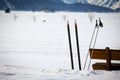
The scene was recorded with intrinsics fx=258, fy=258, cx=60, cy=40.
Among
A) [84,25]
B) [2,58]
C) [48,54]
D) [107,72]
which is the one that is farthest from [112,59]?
[2,58]

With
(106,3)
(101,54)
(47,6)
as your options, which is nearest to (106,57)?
(101,54)

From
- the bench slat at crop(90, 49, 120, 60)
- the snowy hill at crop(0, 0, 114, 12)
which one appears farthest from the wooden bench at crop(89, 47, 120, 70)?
the snowy hill at crop(0, 0, 114, 12)

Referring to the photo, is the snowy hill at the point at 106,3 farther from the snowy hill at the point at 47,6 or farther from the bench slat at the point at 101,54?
the bench slat at the point at 101,54

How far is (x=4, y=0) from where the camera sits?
240 cm

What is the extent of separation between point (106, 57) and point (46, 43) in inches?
21.7

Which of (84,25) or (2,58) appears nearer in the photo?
(84,25)

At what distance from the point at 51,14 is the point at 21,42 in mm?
392

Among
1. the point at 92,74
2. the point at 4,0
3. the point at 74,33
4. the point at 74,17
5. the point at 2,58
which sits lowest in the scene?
the point at 92,74

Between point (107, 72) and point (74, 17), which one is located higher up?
point (74, 17)

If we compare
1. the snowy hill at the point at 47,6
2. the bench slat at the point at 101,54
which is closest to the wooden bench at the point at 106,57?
the bench slat at the point at 101,54

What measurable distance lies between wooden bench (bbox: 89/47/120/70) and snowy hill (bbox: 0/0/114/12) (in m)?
0.34

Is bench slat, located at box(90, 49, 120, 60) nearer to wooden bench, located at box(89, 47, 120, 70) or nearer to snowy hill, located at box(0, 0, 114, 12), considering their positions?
wooden bench, located at box(89, 47, 120, 70)

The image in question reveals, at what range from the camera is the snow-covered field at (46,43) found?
217cm

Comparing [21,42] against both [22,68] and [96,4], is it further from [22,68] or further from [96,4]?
[96,4]
